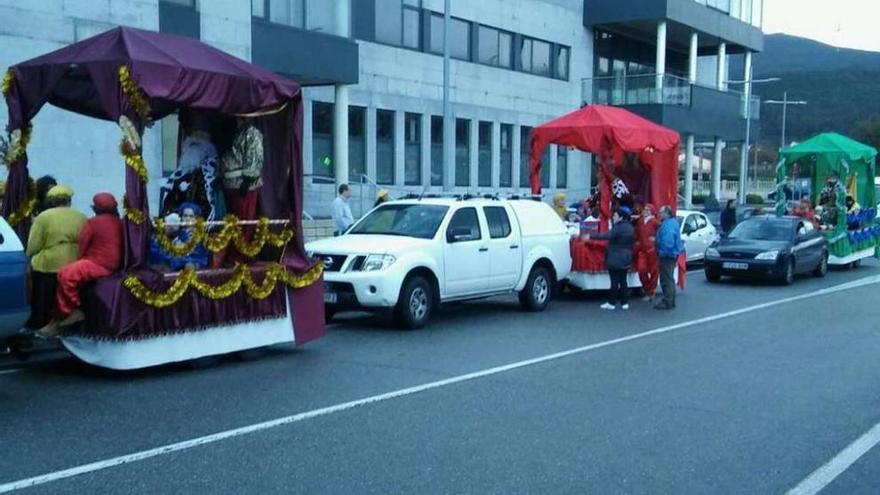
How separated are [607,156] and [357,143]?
45.4 feet

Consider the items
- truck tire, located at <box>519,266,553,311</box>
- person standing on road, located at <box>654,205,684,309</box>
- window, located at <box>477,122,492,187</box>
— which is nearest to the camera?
truck tire, located at <box>519,266,553,311</box>

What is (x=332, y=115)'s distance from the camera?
28281 mm

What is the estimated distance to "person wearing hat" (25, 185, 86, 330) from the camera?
9281 millimetres

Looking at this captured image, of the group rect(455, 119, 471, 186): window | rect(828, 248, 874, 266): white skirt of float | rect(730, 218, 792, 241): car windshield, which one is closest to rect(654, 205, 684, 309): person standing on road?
rect(730, 218, 792, 241): car windshield

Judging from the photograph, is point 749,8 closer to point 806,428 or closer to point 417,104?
point 417,104

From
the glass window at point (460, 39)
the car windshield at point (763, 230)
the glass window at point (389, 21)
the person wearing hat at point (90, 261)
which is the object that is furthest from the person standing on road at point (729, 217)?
the person wearing hat at point (90, 261)

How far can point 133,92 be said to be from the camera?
8.85 metres

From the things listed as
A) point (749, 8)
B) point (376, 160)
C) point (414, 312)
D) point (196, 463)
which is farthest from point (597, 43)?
point (196, 463)

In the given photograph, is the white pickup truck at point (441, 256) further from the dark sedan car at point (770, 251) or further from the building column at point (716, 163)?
the building column at point (716, 163)

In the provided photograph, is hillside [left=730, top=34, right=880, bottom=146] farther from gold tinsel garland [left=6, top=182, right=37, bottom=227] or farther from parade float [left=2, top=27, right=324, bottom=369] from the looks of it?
gold tinsel garland [left=6, top=182, right=37, bottom=227]

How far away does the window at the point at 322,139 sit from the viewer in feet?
91.0

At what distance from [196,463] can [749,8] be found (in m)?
45.2

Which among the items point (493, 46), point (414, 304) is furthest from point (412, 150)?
point (414, 304)

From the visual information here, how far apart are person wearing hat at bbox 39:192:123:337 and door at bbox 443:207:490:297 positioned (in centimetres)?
496
